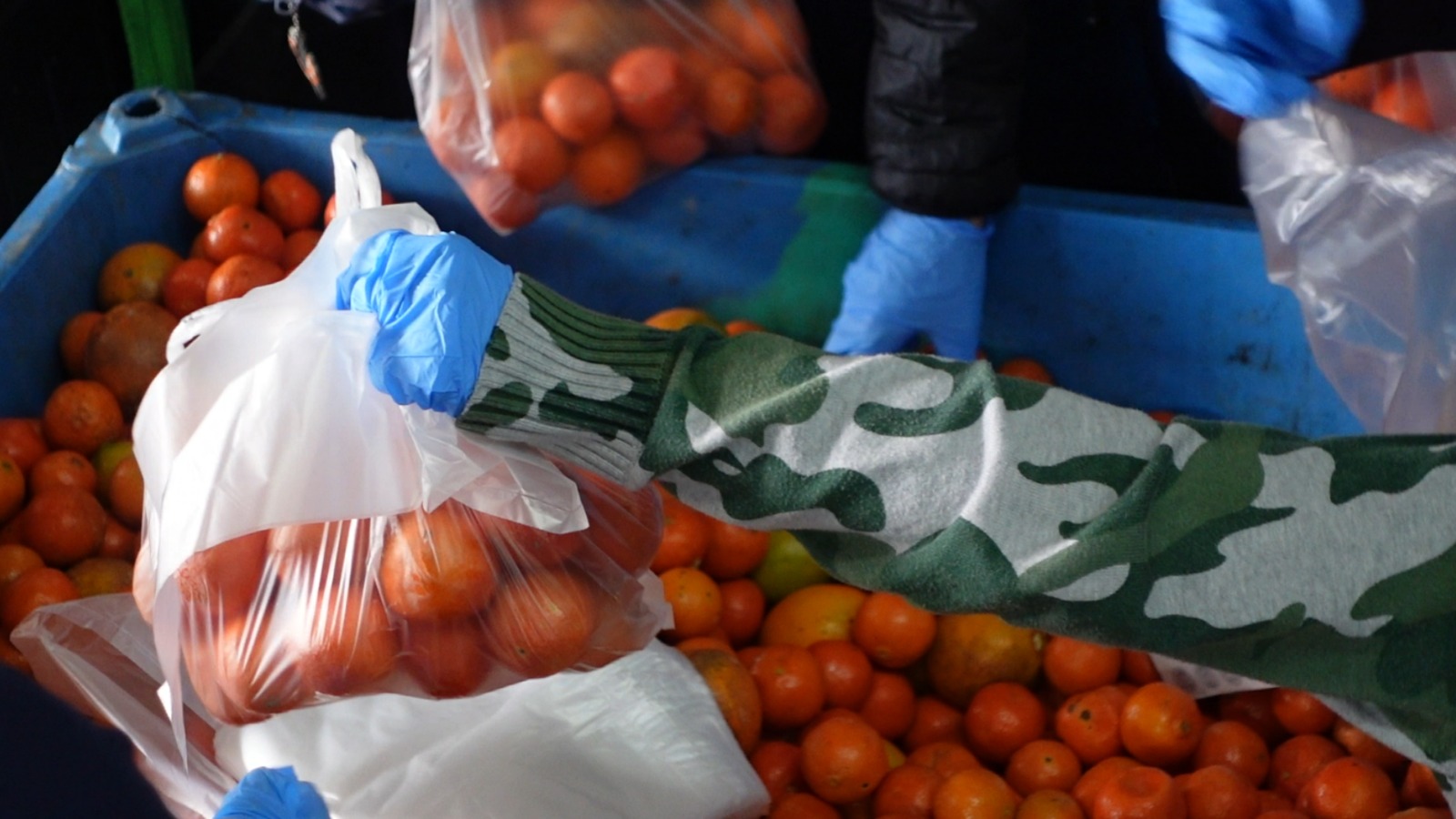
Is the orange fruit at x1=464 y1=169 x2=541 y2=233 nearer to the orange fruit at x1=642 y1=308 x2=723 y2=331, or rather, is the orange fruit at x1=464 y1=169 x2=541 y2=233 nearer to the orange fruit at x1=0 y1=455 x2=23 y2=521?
the orange fruit at x1=642 y1=308 x2=723 y2=331

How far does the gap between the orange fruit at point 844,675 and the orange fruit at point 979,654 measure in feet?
0.29

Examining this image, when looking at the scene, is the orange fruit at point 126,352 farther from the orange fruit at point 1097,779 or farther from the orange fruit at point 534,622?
the orange fruit at point 1097,779

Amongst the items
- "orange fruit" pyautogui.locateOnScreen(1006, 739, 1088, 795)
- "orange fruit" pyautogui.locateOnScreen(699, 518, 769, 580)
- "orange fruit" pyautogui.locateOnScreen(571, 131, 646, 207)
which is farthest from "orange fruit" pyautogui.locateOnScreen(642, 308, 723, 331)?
"orange fruit" pyautogui.locateOnScreen(1006, 739, 1088, 795)

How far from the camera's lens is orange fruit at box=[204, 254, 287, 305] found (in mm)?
1580

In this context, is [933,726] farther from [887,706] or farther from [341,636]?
[341,636]

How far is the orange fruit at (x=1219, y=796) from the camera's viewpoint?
122 cm

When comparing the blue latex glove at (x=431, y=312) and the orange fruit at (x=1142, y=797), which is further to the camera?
the orange fruit at (x=1142, y=797)

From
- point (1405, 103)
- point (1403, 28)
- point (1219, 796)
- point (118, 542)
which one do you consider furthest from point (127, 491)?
point (1403, 28)

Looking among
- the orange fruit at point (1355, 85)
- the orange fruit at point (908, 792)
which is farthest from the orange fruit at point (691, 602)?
the orange fruit at point (1355, 85)

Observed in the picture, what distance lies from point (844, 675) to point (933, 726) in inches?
4.8

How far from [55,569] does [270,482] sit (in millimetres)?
625

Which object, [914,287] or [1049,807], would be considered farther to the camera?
[914,287]

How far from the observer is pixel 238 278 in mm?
1583

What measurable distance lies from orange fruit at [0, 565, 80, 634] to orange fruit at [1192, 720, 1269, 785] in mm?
1094
